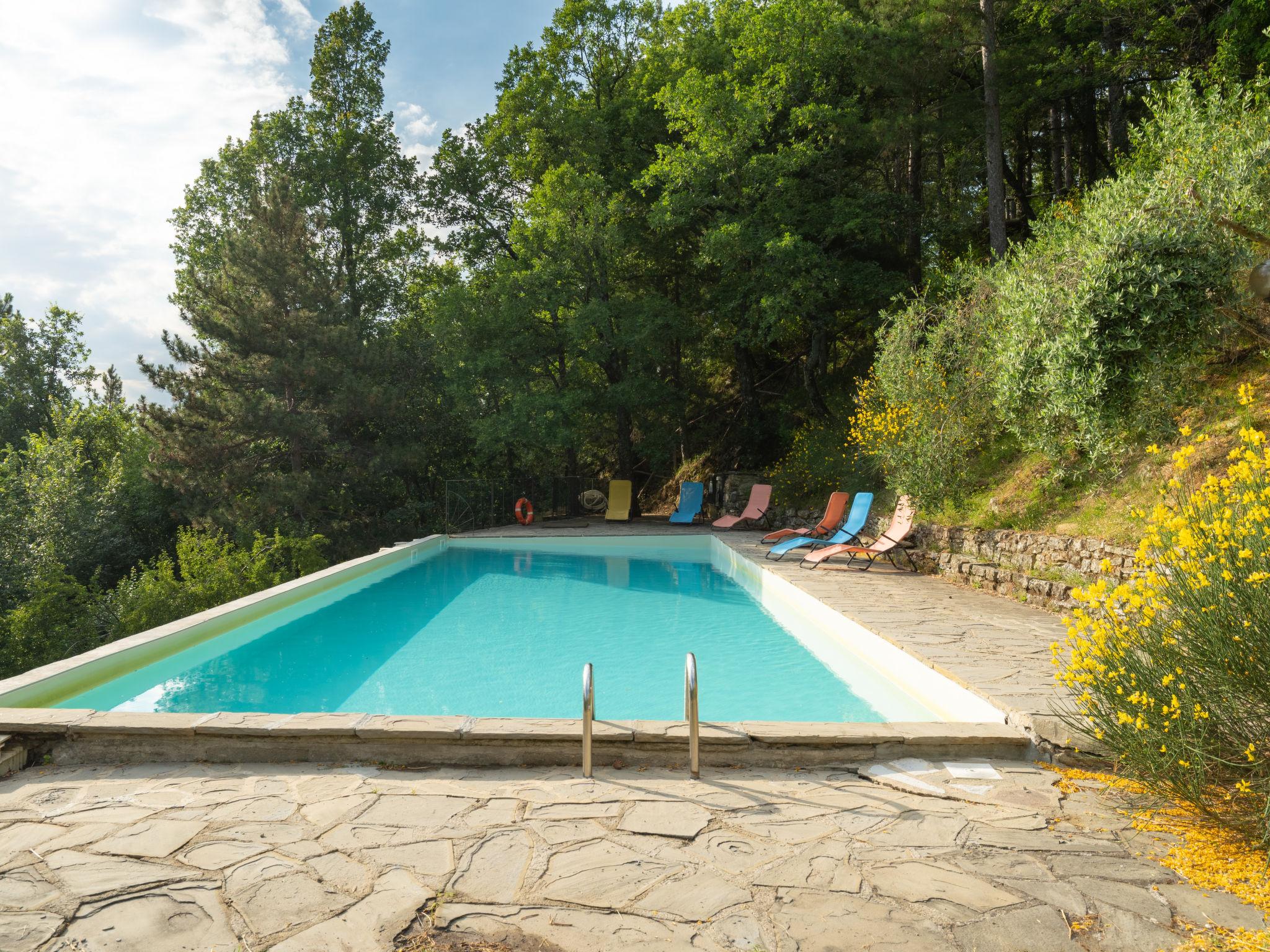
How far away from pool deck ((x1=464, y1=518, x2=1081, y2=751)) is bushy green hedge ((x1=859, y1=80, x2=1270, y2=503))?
1832 millimetres

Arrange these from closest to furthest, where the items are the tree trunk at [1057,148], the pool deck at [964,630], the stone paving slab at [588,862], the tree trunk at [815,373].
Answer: the stone paving slab at [588,862]
the pool deck at [964,630]
the tree trunk at [815,373]
the tree trunk at [1057,148]

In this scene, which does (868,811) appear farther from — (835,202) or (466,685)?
(835,202)

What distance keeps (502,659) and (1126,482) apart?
5879 millimetres

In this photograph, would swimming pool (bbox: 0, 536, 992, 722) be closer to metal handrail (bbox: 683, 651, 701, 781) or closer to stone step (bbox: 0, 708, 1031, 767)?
stone step (bbox: 0, 708, 1031, 767)

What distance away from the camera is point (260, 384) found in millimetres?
16984

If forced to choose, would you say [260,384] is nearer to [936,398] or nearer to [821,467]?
[821,467]

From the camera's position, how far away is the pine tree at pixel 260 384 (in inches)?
647

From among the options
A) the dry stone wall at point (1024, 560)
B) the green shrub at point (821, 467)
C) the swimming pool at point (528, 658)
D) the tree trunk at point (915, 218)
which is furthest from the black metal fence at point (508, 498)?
the dry stone wall at point (1024, 560)

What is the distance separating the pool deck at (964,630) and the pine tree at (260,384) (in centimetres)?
1186

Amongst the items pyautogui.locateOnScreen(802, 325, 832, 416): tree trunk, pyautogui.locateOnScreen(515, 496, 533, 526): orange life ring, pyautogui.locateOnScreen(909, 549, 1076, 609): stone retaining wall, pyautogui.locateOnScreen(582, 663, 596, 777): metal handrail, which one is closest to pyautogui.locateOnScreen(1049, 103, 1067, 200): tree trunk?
pyautogui.locateOnScreen(802, 325, 832, 416): tree trunk

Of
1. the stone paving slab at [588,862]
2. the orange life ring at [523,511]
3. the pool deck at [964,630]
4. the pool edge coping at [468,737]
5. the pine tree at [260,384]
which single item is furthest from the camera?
the orange life ring at [523,511]

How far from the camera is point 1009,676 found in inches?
161

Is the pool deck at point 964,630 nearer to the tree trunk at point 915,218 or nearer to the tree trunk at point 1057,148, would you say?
the tree trunk at point 915,218

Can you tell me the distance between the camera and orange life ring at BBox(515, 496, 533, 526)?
16625 mm
